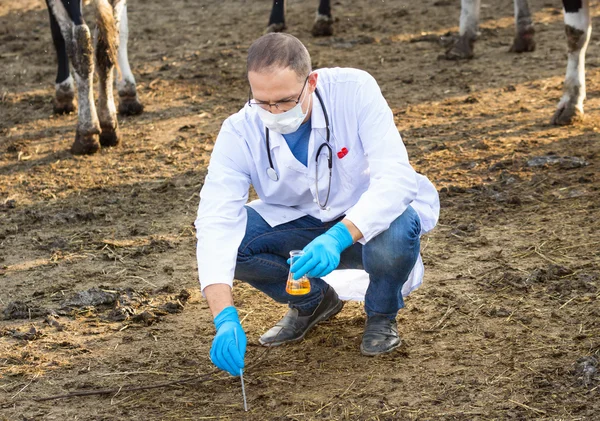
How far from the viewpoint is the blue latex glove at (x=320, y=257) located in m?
3.04

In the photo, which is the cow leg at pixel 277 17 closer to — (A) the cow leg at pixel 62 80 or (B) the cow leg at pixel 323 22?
(B) the cow leg at pixel 323 22

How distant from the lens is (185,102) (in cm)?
747

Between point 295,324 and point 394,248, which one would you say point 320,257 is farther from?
point 295,324

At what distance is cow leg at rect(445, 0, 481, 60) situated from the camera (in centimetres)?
807

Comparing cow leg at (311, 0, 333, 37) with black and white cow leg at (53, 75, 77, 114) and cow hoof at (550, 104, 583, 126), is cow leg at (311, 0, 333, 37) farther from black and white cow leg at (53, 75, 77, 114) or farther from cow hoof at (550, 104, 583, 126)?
cow hoof at (550, 104, 583, 126)

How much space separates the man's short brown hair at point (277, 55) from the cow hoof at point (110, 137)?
3.49 meters

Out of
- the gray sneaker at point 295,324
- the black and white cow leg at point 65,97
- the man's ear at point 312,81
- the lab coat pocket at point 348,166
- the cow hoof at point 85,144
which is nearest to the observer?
the man's ear at point 312,81

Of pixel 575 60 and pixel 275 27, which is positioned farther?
pixel 275 27

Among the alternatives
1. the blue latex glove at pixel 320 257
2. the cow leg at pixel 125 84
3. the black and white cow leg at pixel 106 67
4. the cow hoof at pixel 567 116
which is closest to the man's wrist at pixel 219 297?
the blue latex glove at pixel 320 257

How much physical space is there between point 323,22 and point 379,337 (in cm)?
607

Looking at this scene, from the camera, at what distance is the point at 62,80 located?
23.5 feet

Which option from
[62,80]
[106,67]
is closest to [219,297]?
[106,67]

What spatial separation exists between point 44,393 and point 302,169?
1.29m

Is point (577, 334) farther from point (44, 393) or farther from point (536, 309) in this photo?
point (44, 393)
